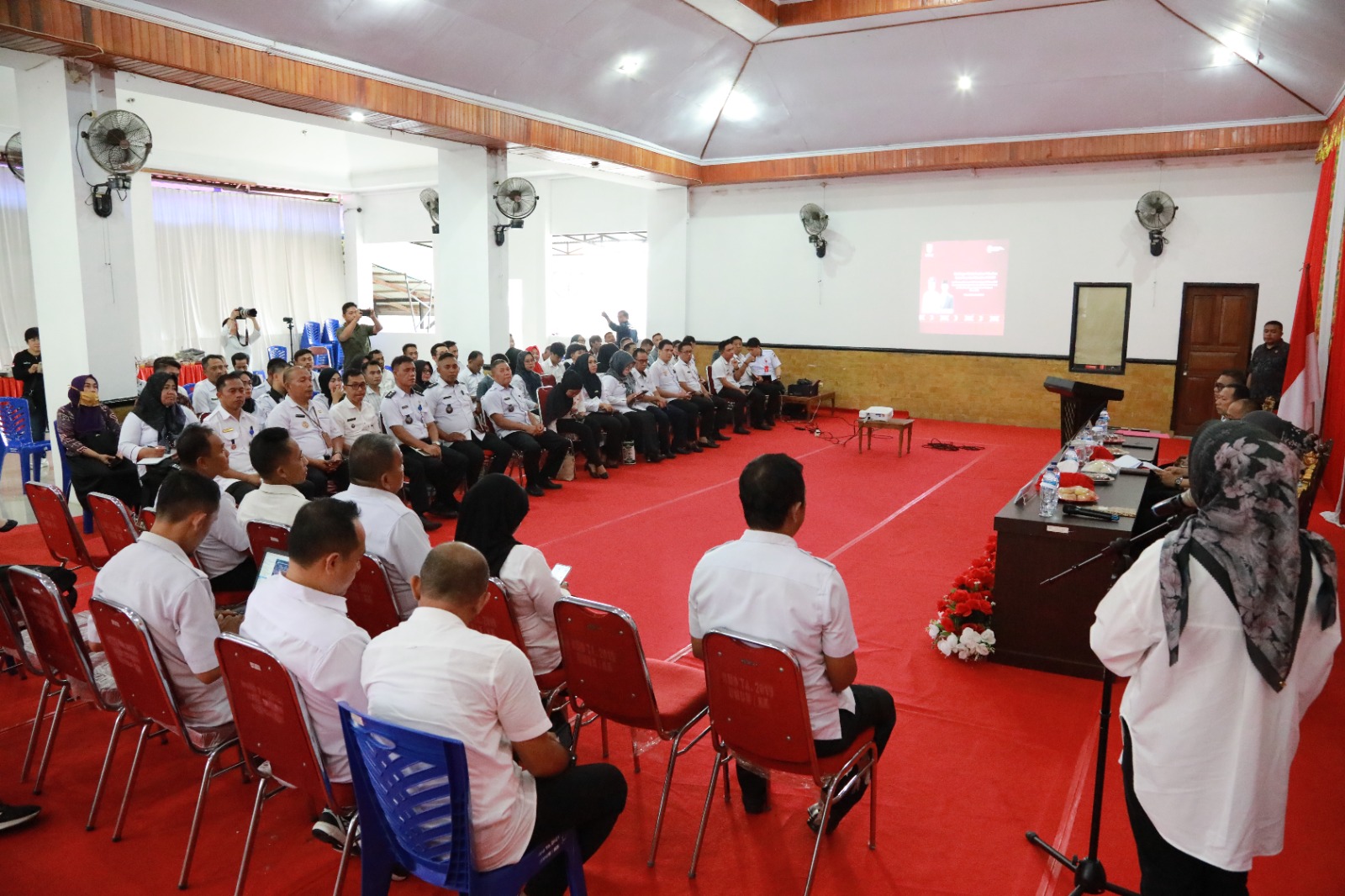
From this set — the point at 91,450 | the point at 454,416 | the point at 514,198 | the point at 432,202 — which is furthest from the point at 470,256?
the point at 91,450

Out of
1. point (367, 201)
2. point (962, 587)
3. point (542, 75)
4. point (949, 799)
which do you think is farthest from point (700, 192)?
point (949, 799)

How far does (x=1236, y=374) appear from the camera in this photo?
20.0ft

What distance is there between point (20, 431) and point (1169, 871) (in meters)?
8.05

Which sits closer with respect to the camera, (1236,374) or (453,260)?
(1236,374)

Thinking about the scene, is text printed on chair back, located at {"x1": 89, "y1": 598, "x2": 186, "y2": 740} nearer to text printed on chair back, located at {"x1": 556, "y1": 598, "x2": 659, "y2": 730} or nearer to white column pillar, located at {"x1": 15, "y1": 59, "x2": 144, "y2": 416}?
text printed on chair back, located at {"x1": 556, "y1": 598, "x2": 659, "y2": 730}

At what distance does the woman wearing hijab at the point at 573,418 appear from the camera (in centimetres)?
805

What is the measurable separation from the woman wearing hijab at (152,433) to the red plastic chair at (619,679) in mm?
3885

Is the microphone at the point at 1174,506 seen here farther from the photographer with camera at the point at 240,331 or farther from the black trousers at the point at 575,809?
the photographer with camera at the point at 240,331

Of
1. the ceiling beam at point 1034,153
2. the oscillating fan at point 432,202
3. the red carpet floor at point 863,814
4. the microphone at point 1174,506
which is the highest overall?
the ceiling beam at point 1034,153

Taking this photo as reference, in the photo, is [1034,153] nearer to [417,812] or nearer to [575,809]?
[575,809]

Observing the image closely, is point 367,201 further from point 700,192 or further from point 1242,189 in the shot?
point 1242,189

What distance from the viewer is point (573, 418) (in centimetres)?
818

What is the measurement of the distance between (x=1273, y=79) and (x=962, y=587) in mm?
8094

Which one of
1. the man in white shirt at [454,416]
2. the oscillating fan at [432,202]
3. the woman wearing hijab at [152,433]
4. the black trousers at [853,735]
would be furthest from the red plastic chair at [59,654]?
the oscillating fan at [432,202]
